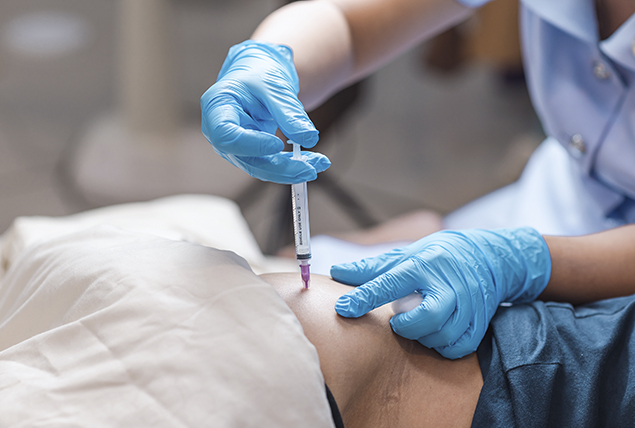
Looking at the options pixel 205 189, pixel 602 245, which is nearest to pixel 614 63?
pixel 602 245

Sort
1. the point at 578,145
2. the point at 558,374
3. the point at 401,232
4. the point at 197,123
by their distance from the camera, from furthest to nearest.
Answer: the point at 197,123, the point at 401,232, the point at 578,145, the point at 558,374

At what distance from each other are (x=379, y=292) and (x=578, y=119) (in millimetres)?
677

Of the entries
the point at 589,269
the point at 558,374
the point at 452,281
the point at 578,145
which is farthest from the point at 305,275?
the point at 578,145

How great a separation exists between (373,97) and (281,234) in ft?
6.41

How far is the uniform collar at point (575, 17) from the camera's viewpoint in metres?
1.06

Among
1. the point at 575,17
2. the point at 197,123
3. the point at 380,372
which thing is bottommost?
the point at 197,123

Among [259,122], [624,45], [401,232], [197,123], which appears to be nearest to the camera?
[259,122]

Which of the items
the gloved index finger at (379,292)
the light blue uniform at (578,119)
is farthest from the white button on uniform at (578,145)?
the gloved index finger at (379,292)

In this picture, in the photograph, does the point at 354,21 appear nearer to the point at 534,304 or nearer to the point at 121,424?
the point at 534,304

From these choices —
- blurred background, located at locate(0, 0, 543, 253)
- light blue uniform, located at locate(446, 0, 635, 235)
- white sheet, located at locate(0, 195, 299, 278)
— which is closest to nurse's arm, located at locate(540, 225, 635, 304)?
light blue uniform, located at locate(446, 0, 635, 235)

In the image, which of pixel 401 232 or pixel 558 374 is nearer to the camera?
pixel 558 374

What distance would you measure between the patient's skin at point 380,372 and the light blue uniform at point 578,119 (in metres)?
0.58

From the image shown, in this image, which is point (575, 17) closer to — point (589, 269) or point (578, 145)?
point (578, 145)

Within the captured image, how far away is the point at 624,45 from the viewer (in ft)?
3.28
